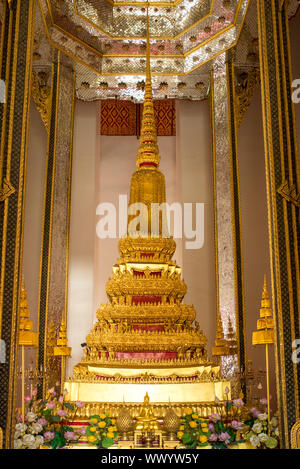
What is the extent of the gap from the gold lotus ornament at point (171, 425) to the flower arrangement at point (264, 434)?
25.5 inches

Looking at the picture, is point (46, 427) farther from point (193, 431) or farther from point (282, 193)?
point (282, 193)

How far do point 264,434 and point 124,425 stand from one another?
124 cm

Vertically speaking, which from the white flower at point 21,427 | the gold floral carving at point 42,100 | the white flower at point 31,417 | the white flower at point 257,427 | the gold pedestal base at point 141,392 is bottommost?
the white flower at point 257,427

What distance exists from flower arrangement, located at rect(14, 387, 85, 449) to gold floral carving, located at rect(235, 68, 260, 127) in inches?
203

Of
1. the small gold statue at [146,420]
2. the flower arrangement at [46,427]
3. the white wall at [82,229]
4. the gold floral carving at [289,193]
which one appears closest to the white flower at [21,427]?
the flower arrangement at [46,427]

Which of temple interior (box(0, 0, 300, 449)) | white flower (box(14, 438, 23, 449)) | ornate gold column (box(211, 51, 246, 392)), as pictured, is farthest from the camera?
ornate gold column (box(211, 51, 246, 392))

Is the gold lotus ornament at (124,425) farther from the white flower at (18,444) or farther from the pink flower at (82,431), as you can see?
the white flower at (18,444)

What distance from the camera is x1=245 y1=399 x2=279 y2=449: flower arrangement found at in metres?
4.41

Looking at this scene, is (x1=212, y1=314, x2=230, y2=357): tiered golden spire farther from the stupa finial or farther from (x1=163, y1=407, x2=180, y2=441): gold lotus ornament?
the stupa finial

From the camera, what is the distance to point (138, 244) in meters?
6.64

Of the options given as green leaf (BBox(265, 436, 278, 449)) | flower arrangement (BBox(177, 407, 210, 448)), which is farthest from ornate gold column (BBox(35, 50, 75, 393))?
green leaf (BBox(265, 436, 278, 449))

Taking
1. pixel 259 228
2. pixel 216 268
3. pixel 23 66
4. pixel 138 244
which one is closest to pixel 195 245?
pixel 216 268

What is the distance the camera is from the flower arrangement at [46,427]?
432 cm

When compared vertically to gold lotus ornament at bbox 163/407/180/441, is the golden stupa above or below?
above
